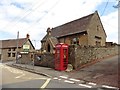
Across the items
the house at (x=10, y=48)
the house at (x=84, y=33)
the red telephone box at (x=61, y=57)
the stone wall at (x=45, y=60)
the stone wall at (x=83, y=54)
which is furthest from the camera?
the house at (x=10, y=48)

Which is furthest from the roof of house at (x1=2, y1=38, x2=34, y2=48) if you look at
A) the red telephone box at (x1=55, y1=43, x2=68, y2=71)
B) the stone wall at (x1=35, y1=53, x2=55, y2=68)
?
the red telephone box at (x1=55, y1=43, x2=68, y2=71)

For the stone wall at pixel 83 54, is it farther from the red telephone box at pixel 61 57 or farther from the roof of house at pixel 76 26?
the roof of house at pixel 76 26

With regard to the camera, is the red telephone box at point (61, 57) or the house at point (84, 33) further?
the house at point (84, 33)

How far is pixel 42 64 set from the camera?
31.4 metres

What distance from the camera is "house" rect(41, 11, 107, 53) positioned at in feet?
134

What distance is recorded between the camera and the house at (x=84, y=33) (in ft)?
134

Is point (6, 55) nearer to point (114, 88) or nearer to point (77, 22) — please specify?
point (77, 22)

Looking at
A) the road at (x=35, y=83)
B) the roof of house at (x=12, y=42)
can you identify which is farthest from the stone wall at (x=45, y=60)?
the roof of house at (x=12, y=42)

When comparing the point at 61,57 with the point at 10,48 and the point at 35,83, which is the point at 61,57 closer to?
the point at 35,83

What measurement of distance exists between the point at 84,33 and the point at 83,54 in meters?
16.0

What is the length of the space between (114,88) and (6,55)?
67834 millimetres

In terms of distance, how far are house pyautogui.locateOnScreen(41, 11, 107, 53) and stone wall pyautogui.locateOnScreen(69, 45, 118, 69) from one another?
30.8ft

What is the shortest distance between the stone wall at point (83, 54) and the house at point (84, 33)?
9.38 meters

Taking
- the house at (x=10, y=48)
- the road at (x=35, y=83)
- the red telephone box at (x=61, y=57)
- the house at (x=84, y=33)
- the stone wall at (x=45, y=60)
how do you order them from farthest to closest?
the house at (x=10, y=48)
the house at (x=84, y=33)
the stone wall at (x=45, y=60)
the red telephone box at (x=61, y=57)
the road at (x=35, y=83)
